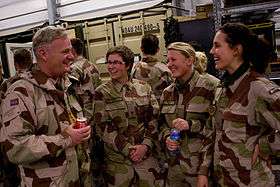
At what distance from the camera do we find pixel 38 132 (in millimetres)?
2195

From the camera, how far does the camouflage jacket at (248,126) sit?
7.09ft

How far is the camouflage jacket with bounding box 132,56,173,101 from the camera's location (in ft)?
15.3

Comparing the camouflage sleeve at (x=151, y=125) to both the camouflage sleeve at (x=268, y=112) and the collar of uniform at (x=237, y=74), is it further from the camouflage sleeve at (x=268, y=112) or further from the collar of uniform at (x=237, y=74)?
the camouflage sleeve at (x=268, y=112)

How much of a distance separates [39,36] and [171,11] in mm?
4033

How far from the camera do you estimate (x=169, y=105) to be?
2934 millimetres

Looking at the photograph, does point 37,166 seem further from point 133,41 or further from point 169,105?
point 133,41

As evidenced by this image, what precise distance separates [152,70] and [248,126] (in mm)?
2536

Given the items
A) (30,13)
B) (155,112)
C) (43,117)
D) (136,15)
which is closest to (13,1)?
(30,13)

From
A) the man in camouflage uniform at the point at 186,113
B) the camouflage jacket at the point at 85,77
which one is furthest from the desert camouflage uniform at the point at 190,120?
the camouflage jacket at the point at 85,77

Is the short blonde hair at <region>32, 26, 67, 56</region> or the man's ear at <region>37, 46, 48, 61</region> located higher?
the short blonde hair at <region>32, 26, 67, 56</region>

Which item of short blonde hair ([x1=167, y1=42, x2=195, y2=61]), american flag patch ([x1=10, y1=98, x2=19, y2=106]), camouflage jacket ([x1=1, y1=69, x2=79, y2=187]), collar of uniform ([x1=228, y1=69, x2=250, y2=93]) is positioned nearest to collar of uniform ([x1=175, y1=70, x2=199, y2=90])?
short blonde hair ([x1=167, y1=42, x2=195, y2=61])

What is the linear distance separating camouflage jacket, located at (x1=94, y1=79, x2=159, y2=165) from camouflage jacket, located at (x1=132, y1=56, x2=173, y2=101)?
1471 mm

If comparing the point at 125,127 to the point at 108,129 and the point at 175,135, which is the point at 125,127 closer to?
the point at 108,129

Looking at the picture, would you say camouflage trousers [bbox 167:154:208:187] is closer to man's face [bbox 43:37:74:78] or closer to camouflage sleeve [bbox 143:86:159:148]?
camouflage sleeve [bbox 143:86:159:148]
